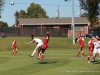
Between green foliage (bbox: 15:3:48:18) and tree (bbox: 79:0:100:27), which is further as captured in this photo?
green foliage (bbox: 15:3:48:18)

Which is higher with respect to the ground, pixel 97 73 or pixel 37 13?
pixel 37 13

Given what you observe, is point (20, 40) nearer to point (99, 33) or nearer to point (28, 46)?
point (28, 46)

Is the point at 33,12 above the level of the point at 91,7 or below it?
above

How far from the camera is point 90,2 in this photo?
180 feet

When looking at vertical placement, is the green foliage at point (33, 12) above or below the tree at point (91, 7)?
above

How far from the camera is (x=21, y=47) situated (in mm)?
46906

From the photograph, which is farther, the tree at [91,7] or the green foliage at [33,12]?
the green foliage at [33,12]

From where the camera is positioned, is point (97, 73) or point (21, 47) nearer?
point (97, 73)

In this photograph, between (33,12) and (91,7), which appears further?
(33,12)

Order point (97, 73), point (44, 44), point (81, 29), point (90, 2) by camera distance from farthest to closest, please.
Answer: point (81, 29), point (90, 2), point (44, 44), point (97, 73)

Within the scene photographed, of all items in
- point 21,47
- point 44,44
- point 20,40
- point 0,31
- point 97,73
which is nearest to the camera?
point 97,73

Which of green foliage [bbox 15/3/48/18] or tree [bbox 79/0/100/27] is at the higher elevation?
green foliage [bbox 15/3/48/18]

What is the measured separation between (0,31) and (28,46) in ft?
65.6

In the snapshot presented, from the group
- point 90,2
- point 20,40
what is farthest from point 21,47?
point 90,2
